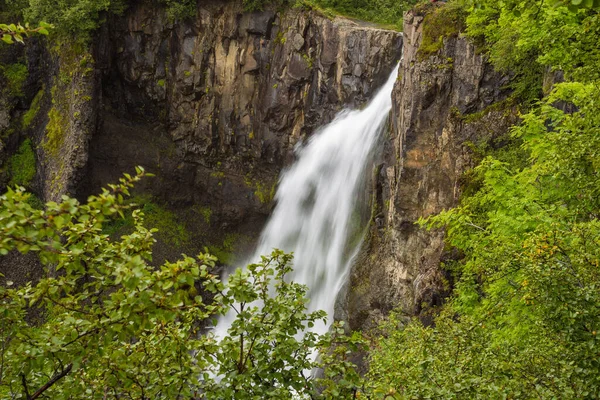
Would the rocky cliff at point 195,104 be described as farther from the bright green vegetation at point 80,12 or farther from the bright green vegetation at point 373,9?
the bright green vegetation at point 373,9

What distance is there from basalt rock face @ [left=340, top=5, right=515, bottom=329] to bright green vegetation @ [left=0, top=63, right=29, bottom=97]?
23.3 meters

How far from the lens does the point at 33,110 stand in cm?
2864

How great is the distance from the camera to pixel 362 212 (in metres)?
21.4

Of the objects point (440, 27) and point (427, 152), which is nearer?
point (427, 152)

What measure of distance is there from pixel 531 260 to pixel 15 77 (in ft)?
102

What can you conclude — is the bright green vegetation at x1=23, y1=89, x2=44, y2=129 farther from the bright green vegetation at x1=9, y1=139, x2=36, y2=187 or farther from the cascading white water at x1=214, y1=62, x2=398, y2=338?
the cascading white water at x1=214, y1=62, x2=398, y2=338

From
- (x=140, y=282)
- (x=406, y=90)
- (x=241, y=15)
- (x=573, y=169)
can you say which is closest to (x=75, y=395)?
(x=140, y=282)

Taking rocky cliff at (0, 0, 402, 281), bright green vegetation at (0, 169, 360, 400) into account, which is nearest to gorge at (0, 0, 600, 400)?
bright green vegetation at (0, 169, 360, 400)

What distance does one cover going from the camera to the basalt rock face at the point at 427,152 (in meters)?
14.3

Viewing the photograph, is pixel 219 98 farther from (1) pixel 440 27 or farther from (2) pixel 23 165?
(1) pixel 440 27

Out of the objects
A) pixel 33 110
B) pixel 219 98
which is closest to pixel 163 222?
pixel 219 98

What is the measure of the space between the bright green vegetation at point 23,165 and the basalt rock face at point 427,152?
71.5 ft

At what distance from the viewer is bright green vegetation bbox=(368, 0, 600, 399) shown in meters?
5.06

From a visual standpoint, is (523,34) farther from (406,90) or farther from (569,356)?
(569,356)
